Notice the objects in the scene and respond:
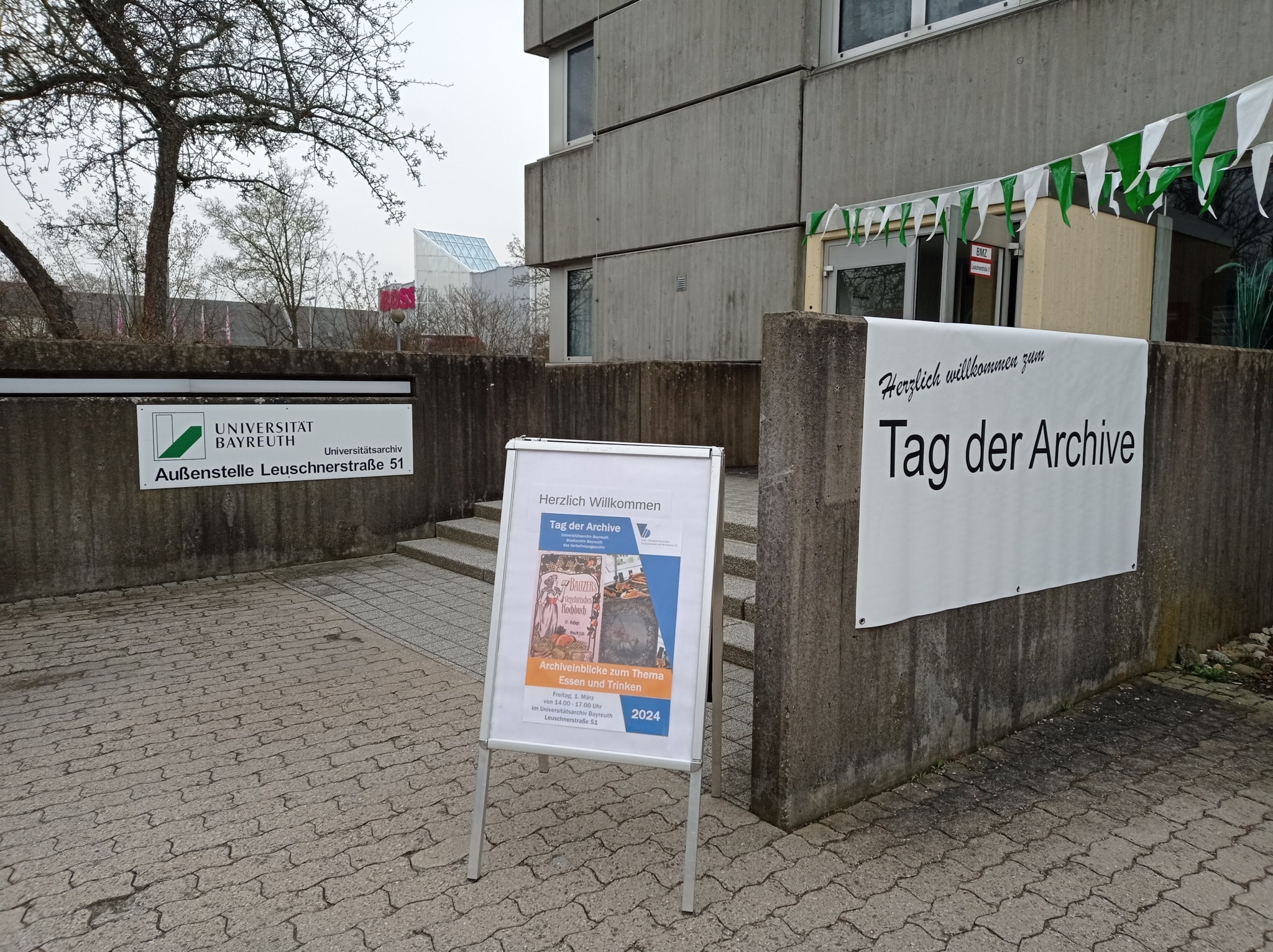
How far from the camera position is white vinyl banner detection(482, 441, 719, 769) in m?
2.98

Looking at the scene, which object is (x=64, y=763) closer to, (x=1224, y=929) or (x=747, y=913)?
(x=747, y=913)

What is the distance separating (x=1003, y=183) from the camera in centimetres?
586

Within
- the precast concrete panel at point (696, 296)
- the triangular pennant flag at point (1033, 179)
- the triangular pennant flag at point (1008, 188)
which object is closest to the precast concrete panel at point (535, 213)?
the precast concrete panel at point (696, 296)

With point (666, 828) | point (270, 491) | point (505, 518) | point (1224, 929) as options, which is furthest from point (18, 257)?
point (1224, 929)

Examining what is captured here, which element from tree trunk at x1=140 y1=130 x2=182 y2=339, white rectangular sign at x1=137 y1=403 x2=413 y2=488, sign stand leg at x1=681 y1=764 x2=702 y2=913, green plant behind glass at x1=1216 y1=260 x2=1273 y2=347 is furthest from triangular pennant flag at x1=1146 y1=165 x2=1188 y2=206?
tree trunk at x1=140 y1=130 x2=182 y2=339

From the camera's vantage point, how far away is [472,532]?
26.3 feet

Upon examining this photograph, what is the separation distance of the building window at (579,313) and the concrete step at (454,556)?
539 centimetres

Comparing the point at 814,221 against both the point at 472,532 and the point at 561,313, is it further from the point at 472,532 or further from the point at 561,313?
the point at 561,313

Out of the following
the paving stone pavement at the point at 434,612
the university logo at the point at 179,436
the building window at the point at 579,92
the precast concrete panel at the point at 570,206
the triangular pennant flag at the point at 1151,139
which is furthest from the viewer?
the building window at the point at 579,92

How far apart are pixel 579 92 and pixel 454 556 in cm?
826

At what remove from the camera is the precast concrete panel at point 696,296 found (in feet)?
31.7

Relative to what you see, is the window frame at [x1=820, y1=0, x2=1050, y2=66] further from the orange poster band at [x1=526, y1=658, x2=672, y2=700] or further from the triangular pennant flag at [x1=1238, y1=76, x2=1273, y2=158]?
the orange poster band at [x1=526, y1=658, x2=672, y2=700]

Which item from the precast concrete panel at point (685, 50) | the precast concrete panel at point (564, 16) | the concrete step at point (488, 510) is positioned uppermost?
the precast concrete panel at point (564, 16)

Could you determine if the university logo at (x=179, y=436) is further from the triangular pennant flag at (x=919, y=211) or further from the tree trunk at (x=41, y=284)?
the triangular pennant flag at (x=919, y=211)
